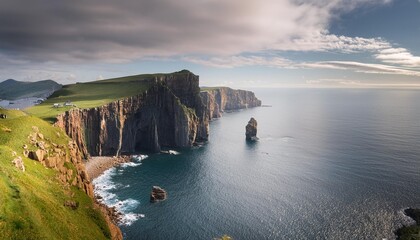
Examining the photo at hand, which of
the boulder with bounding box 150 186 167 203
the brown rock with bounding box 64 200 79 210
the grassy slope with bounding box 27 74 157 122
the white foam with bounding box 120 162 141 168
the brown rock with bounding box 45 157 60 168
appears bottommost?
the boulder with bounding box 150 186 167 203

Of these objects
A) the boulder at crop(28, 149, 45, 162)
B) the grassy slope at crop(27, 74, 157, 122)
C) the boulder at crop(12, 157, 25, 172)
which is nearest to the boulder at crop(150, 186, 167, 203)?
the boulder at crop(28, 149, 45, 162)

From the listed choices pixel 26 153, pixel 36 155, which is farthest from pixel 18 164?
pixel 26 153

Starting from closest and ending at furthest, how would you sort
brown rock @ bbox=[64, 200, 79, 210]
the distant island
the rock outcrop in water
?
the distant island < brown rock @ bbox=[64, 200, 79, 210] < the rock outcrop in water

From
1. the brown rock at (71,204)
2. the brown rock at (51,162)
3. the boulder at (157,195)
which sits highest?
the brown rock at (51,162)

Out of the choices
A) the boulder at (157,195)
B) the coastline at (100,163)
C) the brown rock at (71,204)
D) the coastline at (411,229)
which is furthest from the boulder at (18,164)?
Result: the coastline at (411,229)

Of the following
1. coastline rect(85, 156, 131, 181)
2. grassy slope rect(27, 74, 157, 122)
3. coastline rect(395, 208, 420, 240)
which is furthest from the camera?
grassy slope rect(27, 74, 157, 122)

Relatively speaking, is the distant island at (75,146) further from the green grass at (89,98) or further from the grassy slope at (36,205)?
the green grass at (89,98)

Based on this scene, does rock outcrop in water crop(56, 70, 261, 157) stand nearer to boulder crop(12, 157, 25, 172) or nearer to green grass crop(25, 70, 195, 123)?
green grass crop(25, 70, 195, 123)
